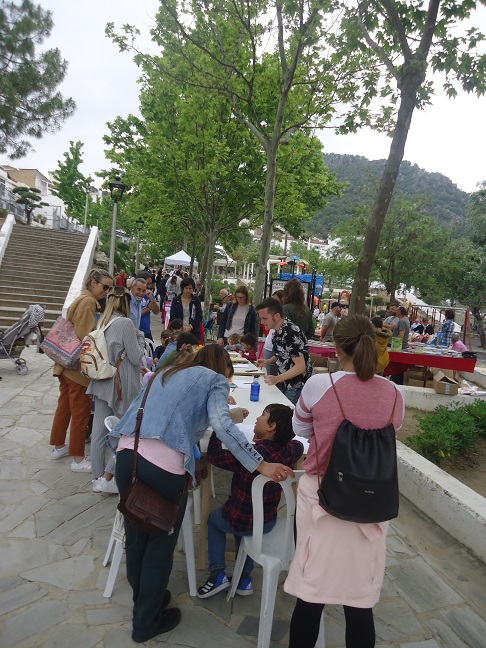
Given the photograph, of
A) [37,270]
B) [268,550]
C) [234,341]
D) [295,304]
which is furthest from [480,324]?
[268,550]

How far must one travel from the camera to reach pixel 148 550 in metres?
2.32

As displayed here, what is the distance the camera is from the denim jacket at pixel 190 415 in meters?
2.20

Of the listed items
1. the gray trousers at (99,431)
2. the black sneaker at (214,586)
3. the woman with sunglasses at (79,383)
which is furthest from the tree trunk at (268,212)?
the black sneaker at (214,586)

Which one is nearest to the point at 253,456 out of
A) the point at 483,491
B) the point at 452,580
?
the point at 452,580

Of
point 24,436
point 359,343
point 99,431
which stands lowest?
point 24,436

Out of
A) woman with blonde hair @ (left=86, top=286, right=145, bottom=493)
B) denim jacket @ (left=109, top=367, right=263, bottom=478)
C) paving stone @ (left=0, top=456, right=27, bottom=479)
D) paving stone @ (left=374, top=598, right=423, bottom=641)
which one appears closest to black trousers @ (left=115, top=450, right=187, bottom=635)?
denim jacket @ (left=109, top=367, right=263, bottom=478)

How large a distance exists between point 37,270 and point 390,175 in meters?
13.0

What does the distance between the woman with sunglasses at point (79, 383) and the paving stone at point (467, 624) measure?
10.6ft

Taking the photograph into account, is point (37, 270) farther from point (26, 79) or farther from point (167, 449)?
point (167, 449)

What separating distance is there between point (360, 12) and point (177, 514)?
6573mm

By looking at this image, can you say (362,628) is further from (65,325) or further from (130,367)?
(65,325)

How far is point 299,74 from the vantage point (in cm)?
1016

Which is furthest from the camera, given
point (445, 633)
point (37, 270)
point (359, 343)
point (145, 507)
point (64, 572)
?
point (37, 270)

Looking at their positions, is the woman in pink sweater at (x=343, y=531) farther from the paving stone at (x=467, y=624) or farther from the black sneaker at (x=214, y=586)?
the paving stone at (x=467, y=624)
